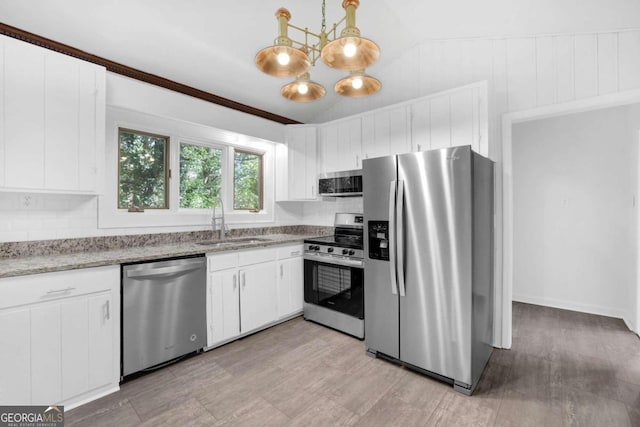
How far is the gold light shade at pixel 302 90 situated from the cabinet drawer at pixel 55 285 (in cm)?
178

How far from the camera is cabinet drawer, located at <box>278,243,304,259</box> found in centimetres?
332

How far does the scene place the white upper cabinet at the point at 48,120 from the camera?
6.29 ft

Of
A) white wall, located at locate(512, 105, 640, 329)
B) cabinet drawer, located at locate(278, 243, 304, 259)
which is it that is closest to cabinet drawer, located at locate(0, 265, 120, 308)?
cabinet drawer, located at locate(278, 243, 304, 259)

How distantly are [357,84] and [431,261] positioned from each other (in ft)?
4.63


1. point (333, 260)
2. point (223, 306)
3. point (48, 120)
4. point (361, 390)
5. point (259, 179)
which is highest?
point (48, 120)

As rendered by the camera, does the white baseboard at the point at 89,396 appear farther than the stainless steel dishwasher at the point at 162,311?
No

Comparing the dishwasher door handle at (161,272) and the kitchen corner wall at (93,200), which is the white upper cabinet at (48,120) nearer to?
the kitchen corner wall at (93,200)

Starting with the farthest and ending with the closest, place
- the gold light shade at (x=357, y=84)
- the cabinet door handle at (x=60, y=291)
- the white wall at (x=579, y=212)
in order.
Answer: the white wall at (x=579, y=212)
the gold light shade at (x=357, y=84)
the cabinet door handle at (x=60, y=291)

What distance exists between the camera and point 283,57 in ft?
5.06

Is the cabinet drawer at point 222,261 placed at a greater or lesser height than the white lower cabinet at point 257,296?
greater

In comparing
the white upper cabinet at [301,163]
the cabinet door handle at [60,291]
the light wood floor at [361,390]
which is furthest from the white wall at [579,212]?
the cabinet door handle at [60,291]

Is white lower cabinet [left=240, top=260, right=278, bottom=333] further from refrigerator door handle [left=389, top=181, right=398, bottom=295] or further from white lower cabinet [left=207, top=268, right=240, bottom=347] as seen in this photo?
refrigerator door handle [left=389, top=181, right=398, bottom=295]

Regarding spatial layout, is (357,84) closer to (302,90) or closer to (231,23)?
(302,90)

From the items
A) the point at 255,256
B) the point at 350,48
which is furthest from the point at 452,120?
the point at 255,256
